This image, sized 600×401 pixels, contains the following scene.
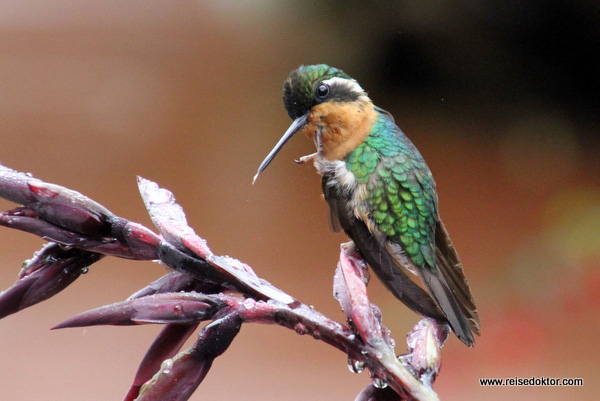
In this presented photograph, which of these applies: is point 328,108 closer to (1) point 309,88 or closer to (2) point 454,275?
(1) point 309,88

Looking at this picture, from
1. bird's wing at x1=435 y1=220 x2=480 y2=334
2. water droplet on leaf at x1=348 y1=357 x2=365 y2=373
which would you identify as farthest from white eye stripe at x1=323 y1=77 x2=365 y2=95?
water droplet on leaf at x1=348 y1=357 x2=365 y2=373

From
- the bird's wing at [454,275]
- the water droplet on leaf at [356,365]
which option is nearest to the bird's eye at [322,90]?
the bird's wing at [454,275]

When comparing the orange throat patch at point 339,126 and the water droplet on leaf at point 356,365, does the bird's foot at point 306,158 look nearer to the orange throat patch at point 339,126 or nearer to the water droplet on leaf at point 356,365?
the orange throat patch at point 339,126

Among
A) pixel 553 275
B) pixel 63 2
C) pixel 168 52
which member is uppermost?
pixel 63 2

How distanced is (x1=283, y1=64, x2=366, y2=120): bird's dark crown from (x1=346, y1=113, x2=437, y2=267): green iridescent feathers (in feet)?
0.18

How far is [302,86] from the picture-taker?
0.48 meters

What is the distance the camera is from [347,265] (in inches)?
10.9

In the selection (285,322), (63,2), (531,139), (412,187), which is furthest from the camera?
(531,139)

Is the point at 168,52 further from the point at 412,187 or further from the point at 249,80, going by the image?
the point at 412,187

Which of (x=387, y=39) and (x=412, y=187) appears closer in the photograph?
(x=412, y=187)

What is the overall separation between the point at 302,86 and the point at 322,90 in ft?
0.06

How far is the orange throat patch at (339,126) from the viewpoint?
0.50m

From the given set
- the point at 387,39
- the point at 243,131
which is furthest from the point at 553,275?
the point at 243,131

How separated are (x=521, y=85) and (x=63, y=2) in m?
0.85
